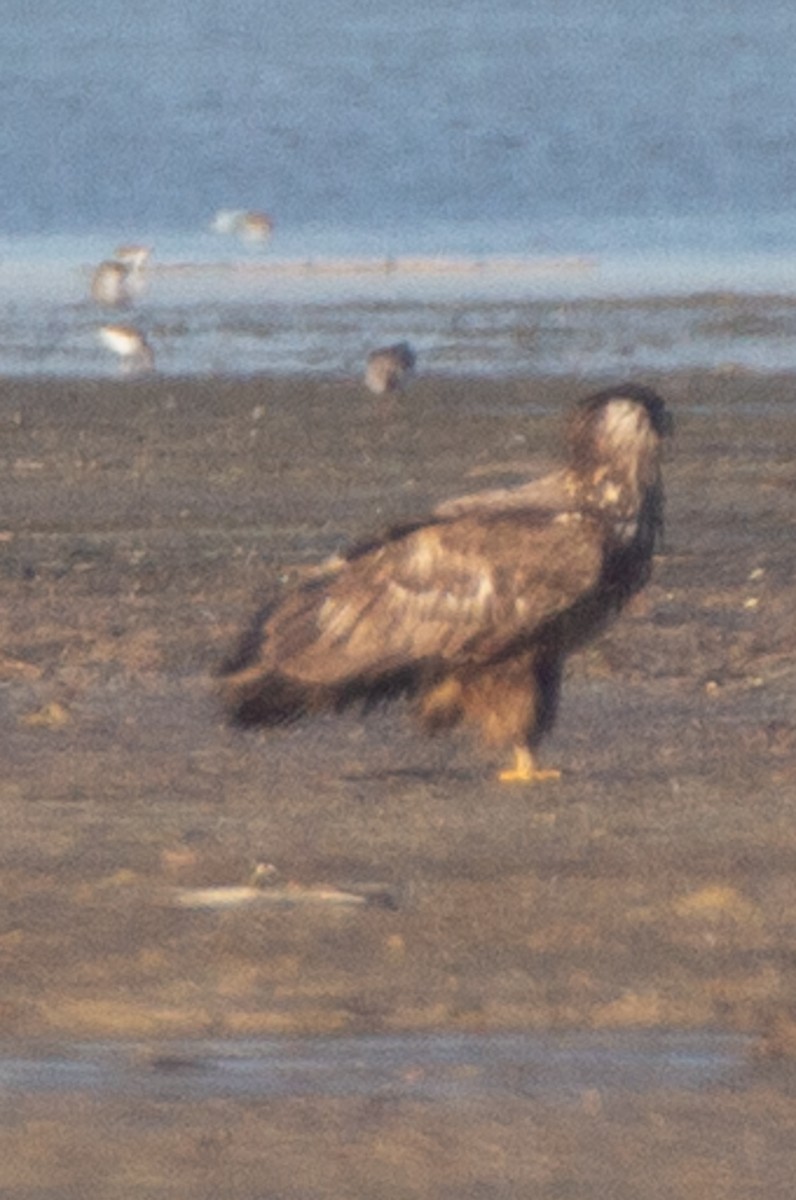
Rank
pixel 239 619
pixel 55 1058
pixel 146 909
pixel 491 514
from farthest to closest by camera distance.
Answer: pixel 239 619 < pixel 491 514 < pixel 146 909 < pixel 55 1058

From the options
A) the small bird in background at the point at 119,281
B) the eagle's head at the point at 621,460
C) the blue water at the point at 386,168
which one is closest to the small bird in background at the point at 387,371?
the blue water at the point at 386,168

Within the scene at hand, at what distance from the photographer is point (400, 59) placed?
5069 centimetres

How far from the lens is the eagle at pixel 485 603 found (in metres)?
8.49

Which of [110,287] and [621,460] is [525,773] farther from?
[110,287]

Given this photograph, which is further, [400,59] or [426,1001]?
[400,59]

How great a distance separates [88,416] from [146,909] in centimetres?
1184

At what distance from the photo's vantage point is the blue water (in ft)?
83.7

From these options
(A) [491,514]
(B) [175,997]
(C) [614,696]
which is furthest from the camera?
(C) [614,696]

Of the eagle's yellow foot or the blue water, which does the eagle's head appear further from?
the blue water

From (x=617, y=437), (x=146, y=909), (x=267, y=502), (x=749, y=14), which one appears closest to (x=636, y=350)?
(x=267, y=502)

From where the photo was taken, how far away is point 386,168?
3769 centimetres

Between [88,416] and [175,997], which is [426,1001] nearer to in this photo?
[175,997]

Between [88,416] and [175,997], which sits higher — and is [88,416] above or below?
below

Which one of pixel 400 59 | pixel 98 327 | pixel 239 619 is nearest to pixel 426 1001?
pixel 239 619
